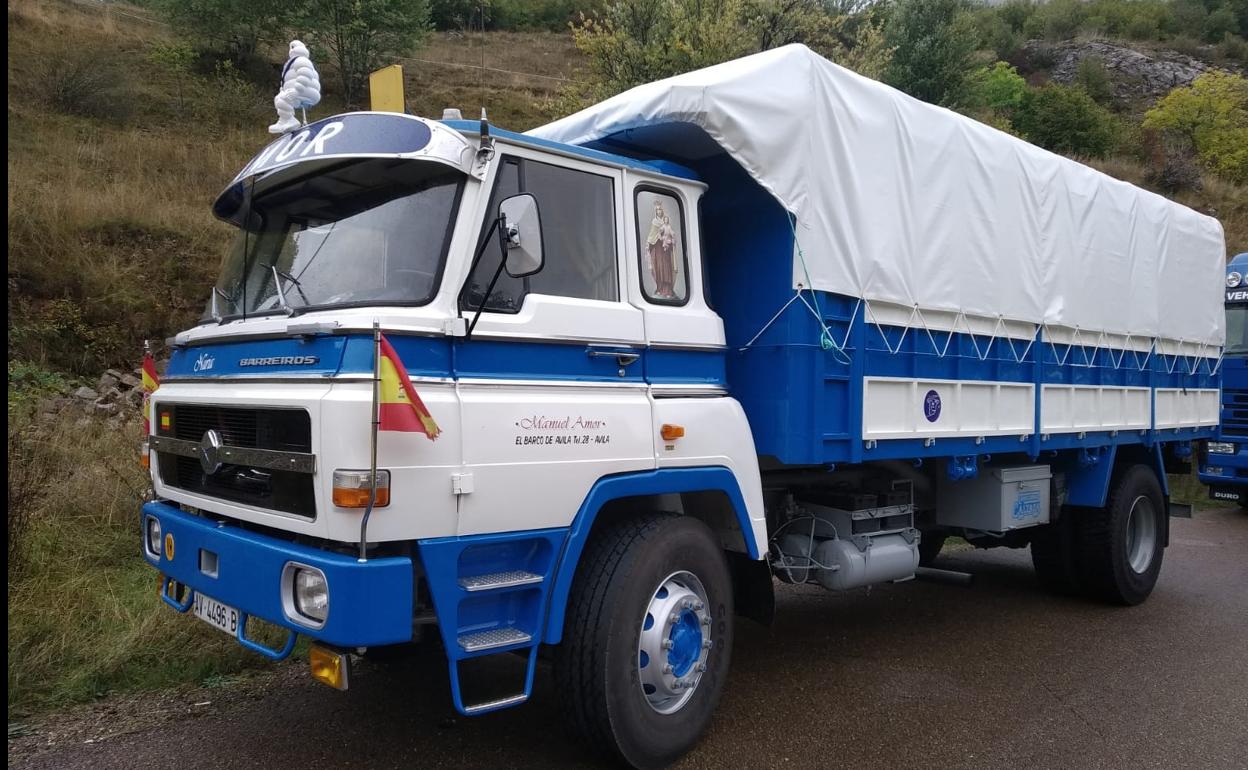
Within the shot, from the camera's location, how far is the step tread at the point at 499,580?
10.3ft

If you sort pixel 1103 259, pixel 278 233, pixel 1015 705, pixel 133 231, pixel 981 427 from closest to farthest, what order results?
1. pixel 278 233
2. pixel 1015 705
3. pixel 981 427
4. pixel 1103 259
5. pixel 133 231

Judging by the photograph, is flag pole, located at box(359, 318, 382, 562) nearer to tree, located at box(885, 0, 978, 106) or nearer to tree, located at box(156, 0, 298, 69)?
tree, located at box(885, 0, 978, 106)

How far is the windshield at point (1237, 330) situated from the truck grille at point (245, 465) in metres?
12.7

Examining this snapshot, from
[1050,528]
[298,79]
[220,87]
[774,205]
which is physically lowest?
[1050,528]

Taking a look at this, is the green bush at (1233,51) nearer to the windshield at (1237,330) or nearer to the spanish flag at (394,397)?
the windshield at (1237,330)

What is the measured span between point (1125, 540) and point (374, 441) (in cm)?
628

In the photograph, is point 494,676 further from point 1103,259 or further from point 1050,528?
point 1103,259

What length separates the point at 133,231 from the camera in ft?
40.9

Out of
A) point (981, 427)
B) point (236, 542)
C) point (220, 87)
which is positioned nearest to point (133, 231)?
point (220, 87)

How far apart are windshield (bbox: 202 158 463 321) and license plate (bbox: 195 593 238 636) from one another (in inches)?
47.6

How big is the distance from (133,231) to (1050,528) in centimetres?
1238

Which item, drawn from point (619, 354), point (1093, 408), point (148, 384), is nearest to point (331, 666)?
point (619, 354)

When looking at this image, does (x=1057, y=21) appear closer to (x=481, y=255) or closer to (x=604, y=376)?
(x=604, y=376)

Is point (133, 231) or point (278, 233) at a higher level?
point (133, 231)
